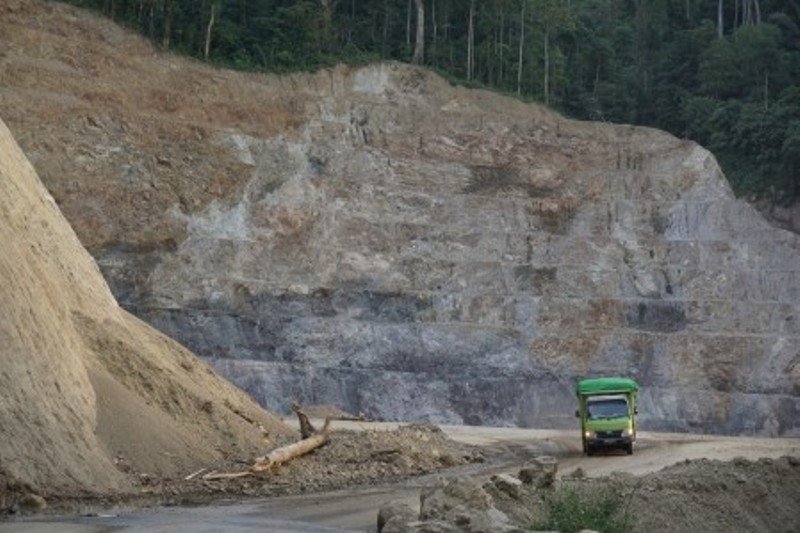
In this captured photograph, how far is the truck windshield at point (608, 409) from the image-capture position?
35.2 metres

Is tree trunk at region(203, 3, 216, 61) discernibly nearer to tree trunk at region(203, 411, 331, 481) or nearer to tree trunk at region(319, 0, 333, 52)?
tree trunk at region(319, 0, 333, 52)

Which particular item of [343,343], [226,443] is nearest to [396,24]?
[343,343]

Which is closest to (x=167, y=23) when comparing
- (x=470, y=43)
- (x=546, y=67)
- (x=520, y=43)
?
(x=470, y=43)

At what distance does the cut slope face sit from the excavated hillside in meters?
20.6

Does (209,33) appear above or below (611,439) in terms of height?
above

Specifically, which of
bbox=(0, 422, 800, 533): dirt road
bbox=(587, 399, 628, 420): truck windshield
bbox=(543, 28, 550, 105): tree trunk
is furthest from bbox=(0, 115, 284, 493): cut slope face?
bbox=(543, 28, 550, 105): tree trunk

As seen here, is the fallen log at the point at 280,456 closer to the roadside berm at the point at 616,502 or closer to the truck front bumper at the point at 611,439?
the roadside berm at the point at 616,502

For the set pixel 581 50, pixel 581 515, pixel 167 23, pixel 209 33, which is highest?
pixel 581 50

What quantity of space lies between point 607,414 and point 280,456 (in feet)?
40.5

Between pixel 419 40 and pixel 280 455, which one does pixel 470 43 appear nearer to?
pixel 419 40

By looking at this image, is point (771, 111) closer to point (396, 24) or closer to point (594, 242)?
point (594, 242)

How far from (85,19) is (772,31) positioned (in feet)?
135

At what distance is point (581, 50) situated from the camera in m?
81.2

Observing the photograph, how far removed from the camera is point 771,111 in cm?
6931
